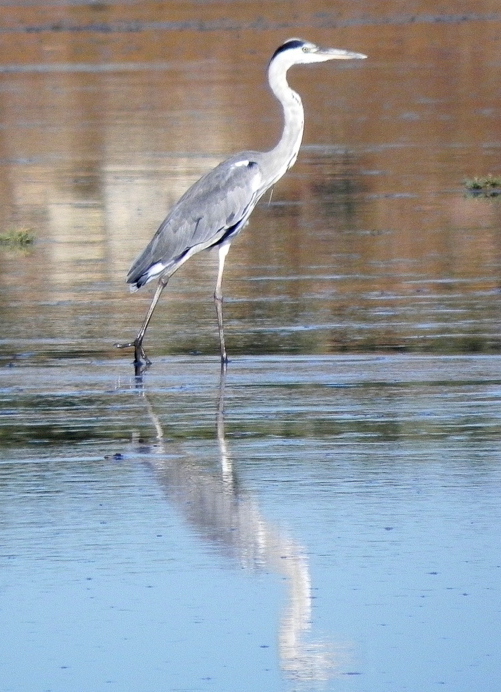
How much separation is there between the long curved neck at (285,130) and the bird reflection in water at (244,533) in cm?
323

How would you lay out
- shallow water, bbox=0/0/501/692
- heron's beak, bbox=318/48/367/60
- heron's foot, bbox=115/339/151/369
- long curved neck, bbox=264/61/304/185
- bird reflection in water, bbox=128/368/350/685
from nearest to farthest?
bird reflection in water, bbox=128/368/350/685 < shallow water, bbox=0/0/501/692 < heron's foot, bbox=115/339/151/369 < long curved neck, bbox=264/61/304/185 < heron's beak, bbox=318/48/367/60

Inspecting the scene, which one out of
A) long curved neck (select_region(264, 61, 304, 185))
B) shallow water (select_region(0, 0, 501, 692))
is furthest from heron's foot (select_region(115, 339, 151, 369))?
long curved neck (select_region(264, 61, 304, 185))

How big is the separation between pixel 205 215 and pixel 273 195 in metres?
8.25

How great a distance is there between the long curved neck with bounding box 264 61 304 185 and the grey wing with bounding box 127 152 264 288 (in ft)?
0.48

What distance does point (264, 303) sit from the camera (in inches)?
505

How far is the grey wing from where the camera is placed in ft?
38.2

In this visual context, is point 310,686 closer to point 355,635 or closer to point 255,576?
point 355,635

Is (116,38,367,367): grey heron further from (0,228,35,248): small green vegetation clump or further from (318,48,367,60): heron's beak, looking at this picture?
(0,228,35,248): small green vegetation clump

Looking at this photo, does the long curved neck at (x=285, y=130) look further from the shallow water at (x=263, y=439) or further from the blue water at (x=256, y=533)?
the blue water at (x=256, y=533)

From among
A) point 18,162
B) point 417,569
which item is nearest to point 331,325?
point 417,569

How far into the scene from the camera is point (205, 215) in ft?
38.2

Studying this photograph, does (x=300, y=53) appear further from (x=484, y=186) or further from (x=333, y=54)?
(x=484, y=186)

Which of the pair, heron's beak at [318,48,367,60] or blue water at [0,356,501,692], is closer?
blue water at [0,356,501,692]

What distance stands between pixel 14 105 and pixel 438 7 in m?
28.9
